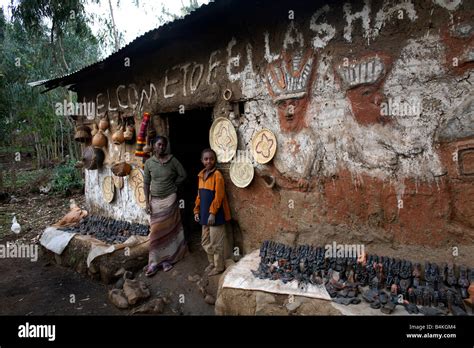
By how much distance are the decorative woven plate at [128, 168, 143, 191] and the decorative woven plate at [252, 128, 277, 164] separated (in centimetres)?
259

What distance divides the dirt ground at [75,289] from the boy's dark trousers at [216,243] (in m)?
0.22

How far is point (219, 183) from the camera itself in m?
3.87

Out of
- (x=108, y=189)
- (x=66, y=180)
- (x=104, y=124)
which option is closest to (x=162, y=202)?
(x=108, y=189)

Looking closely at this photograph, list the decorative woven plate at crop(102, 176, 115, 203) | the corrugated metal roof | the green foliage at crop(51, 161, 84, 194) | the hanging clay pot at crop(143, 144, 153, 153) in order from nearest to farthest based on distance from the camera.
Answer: the corrugated metal roof
the hanging clay pot at crop(143, 144, 153, 153)
the decorative woven plate at crop(102, 176, 115, 203)
the green foliage at crop(51, 161, 84, 194)

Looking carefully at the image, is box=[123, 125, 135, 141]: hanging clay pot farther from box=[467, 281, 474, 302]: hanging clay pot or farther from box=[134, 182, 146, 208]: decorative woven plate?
box=[467, 281, 474, 302]: hanging clay pot

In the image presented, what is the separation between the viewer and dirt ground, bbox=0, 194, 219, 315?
12.6 ft

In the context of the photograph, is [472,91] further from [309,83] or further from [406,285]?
[406,285]

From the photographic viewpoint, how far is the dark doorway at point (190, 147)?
5.41 metres

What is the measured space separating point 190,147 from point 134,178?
4.40 feet

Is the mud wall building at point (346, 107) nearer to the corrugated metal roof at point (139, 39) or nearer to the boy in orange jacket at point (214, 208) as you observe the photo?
the corrugated metal roof at point (139, 39)

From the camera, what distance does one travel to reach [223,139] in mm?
4004

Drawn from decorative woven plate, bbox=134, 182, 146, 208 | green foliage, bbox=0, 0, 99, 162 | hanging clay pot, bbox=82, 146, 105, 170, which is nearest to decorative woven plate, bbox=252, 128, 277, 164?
decorative woven plate, bbox=134, 182, 146, 208

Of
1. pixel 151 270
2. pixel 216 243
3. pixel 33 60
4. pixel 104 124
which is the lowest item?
pixel 151 270

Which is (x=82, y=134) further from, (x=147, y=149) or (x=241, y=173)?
(x=241, y=173)
